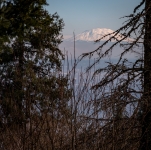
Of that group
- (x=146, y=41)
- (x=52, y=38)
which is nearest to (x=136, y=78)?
(x=146, y=41)

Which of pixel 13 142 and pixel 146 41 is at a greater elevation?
pixel 146 41

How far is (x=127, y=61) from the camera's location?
7816mm

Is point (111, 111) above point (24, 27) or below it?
below

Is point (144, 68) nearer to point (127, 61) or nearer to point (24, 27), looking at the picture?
point (127, 61)

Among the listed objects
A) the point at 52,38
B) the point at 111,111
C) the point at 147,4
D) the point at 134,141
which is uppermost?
the point at 52,38

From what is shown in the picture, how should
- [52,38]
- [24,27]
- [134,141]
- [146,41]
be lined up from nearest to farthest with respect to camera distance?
[134,141], [146,41], [24,27], [52,38]

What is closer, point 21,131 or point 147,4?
point 21,131

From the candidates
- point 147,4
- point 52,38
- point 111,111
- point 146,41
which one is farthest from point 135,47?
point 52,38

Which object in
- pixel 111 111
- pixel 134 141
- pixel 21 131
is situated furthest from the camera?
pixel 134 141

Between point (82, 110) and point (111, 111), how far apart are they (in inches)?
16.3

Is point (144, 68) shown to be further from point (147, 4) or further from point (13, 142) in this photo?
point (13, 142)

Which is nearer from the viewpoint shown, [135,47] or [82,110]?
[82,110]

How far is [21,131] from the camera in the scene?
14.4ft

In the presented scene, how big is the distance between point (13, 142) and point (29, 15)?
5599 millimetres
